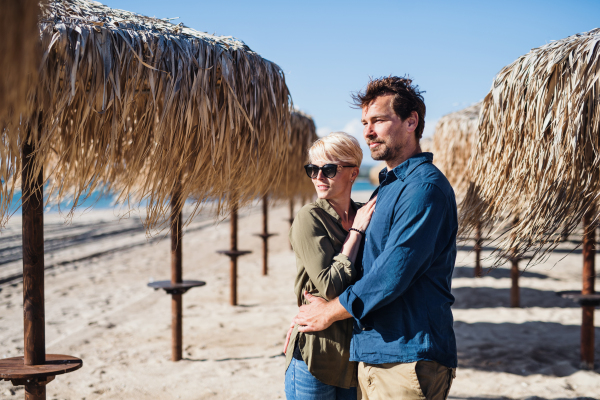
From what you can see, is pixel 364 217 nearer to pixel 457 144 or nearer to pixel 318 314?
pixel 318 314

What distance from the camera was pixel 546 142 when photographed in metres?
2.17

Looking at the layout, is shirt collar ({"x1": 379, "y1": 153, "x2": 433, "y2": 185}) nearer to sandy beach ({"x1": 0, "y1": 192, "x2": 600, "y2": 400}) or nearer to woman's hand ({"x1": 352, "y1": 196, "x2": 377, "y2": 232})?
woman's hand ({"x1": 352, "y1": 196, "x2": 377, "y2": 232})

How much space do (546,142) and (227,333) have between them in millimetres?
3607

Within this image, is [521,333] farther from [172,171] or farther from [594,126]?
[172,171]

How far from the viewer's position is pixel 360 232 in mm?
1469

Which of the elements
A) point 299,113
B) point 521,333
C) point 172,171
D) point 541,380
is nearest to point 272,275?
point 299,113

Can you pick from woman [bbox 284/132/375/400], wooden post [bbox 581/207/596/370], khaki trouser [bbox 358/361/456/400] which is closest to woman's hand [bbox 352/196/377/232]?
woman [bbox 284/132/375/400]

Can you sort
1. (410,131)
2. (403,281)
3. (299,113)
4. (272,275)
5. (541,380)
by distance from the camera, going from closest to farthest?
(403,281) → (410,131) → (541,380) → (299,113) → (272,275)

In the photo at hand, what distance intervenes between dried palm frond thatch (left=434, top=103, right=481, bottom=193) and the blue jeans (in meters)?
5.07

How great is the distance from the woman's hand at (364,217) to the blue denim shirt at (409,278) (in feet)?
0.33

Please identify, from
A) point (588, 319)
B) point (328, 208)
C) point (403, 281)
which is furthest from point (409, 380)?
point (588, 319)

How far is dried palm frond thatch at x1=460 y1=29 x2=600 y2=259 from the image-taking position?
6.66 feet

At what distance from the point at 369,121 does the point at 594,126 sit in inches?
51.0

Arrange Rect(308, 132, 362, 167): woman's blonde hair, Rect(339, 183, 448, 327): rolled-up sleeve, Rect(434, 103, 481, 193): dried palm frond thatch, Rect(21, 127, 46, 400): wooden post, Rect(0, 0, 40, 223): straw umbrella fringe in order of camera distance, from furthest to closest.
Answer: Rect(434, 103, 481, 193): dried palm frond thatch
Rect(21, 127, 46, 400): wooden post
Rect(308, 132, 362, 167): woman's blonde hair
Rect(339, 183, 448, 327): rolled-up sleeve
Rect(0, 0, 40, 223): straw umbrella fringe
